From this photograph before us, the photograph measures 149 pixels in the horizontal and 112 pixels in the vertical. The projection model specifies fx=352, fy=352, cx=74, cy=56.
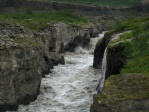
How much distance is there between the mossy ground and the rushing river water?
425 inches

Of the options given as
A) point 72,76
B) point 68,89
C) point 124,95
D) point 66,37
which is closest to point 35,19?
point 66,37

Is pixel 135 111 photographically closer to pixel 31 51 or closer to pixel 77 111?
pixel 77 111

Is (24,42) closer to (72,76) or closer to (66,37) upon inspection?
(72,76)

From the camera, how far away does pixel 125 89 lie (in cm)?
1984

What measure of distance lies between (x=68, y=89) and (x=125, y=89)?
1885 centimetres

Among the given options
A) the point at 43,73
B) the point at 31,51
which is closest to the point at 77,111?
the point at 31,51

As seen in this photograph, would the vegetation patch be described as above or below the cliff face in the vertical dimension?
below

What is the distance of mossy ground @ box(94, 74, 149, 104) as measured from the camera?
61.3 ft

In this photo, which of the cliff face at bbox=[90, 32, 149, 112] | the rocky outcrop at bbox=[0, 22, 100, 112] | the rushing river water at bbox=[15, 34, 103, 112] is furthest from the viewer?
the rushing river water at bbox=[15, 34, 103, 112]

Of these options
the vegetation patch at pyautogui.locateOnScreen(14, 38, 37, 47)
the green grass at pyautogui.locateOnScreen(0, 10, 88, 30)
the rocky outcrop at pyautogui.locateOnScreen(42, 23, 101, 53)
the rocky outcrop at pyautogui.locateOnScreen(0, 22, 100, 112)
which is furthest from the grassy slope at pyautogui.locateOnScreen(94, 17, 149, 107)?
the green grass at pyautogui.locateOnScreen(0, 10, 88, 30)

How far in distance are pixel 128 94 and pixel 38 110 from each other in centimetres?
1438

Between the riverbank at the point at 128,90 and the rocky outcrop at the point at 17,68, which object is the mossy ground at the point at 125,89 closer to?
the riverbank at the point at 128,90

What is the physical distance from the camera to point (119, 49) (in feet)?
110

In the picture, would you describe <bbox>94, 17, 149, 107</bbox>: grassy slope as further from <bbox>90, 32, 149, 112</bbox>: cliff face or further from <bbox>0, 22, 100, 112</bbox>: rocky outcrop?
<bbox>0, 22, 100, 112</bbox>: rocky outcrop
